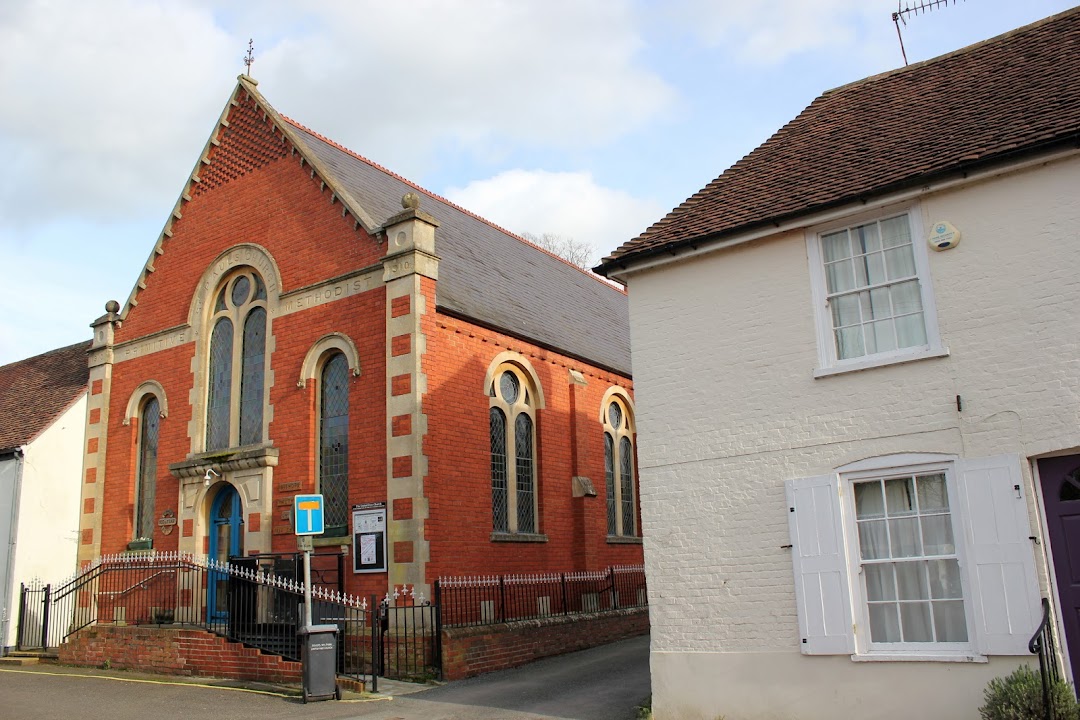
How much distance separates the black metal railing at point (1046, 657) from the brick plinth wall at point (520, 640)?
8575 millimetres

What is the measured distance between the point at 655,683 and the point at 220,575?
1075 centimetres

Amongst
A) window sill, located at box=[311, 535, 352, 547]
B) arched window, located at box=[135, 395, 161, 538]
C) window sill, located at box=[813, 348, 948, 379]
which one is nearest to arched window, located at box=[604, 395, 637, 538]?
window sill, located at box=[311, 535, 352, 547]

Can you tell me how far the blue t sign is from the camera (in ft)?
42.1

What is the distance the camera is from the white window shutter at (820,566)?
976 centimetres

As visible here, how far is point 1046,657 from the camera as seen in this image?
27.7 feet

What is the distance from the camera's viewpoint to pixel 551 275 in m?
27.4

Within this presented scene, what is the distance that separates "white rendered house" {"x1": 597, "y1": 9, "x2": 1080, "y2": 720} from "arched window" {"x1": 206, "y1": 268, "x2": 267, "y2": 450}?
979 cm

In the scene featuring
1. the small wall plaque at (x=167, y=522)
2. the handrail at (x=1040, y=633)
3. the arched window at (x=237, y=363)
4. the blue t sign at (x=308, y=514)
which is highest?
the arched window at (x=237, y=363)

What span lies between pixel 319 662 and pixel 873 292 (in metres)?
8.84

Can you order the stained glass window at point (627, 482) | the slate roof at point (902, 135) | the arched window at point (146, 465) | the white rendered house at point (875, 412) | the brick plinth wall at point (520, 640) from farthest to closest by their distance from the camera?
the stained glass window at point (627, 482) < the arched window at point (146, 465) < the brick plinth wall at point (520, 640) < the slate roof at point (902, 135) < the white rendered house at point (875, 412)

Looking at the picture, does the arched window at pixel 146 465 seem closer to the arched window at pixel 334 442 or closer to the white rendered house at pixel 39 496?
the white rendered house at pixel 39 496

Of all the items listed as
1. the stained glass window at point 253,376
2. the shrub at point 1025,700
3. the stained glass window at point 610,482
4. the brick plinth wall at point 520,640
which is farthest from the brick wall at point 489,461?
the shrub at point 1025,700

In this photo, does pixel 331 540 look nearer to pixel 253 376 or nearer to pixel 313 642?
pixel 313 642

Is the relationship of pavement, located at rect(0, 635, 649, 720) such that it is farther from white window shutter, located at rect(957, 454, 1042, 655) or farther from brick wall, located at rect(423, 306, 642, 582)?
white window shutter, located at rect(957, 454, 1042, 655)
